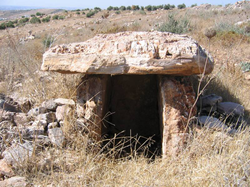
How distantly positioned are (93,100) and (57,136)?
23.8 inches

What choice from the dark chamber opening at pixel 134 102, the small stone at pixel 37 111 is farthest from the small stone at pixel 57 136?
the dark chamber opening at pixel 134 102

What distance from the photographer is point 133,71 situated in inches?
97.2

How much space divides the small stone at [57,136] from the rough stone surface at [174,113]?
43.9 inches

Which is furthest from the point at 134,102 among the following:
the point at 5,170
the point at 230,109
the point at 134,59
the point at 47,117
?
the point at 5,170

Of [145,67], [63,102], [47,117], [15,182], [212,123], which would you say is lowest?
[15,182]

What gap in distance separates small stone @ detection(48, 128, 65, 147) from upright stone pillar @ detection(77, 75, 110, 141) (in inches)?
12.6

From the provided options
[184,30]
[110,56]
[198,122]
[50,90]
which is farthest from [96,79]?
[184,30]

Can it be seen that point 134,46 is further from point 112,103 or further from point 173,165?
point 112,103

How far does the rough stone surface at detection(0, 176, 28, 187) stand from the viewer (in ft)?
6.61

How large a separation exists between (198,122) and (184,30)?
17.8 feet

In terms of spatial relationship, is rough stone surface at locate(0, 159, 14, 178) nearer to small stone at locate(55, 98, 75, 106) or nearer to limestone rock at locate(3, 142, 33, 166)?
limestone rock at locate(3, 142, 33, 166)

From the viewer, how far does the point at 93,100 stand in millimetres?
2947

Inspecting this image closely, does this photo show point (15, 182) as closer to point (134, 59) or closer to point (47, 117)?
point (47, 117)

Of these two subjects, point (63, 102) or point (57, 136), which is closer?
point (57, 136)
